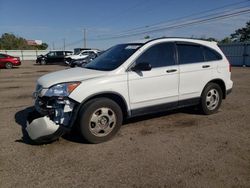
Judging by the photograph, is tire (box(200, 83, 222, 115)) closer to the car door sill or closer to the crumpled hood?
the car door sill

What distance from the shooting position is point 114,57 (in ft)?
Result: 18.6

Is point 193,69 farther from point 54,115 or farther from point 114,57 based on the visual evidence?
point 54,115

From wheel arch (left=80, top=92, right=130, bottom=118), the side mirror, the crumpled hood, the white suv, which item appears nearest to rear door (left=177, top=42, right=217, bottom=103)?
the white suv

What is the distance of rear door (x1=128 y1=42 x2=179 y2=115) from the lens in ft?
17.1

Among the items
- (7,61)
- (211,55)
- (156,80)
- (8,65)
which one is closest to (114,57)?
(156,80)

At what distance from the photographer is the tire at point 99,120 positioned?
15.3 ft

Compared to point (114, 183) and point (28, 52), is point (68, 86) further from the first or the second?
point (28, 52)

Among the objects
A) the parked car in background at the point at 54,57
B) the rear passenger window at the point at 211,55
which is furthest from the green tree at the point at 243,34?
the rear passenger window at the point at 211,55

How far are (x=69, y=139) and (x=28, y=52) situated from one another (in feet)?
220

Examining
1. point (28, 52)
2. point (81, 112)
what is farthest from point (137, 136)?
point (28, 52)

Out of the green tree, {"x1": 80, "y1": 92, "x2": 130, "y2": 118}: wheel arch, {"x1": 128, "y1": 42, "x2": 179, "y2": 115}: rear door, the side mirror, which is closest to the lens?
{"x1": 80, "y1": 92, "x2": 130, "y2": 118}: wheel arch

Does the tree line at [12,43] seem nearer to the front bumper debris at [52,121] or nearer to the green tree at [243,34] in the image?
the green tree at [243,34]

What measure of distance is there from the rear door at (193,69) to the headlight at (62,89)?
7.89 feet

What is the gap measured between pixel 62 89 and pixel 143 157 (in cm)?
177
